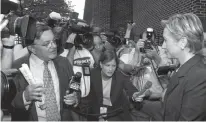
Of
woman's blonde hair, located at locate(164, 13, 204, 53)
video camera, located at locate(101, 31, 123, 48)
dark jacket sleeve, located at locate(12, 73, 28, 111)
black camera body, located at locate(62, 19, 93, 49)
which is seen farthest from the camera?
video camera, located at locate(101, 31, 123, 48)

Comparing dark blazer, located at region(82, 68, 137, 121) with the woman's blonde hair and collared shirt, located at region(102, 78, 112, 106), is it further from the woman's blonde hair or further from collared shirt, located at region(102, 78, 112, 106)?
the woman's blonde hair

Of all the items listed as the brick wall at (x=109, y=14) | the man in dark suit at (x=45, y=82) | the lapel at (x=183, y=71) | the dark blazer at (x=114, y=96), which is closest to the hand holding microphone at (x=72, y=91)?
the man in dark suit at (x=45, y=82)

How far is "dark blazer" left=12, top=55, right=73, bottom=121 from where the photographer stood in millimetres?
2658

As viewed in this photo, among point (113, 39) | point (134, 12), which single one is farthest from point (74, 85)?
point (134, 12)

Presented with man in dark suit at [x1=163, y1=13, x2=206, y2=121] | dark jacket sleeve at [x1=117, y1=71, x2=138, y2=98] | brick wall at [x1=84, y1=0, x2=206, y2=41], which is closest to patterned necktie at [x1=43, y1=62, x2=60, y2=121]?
dark jacket sleeve at [x1=117, y1=71, x2=138, y2=98]

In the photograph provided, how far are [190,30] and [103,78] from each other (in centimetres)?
159

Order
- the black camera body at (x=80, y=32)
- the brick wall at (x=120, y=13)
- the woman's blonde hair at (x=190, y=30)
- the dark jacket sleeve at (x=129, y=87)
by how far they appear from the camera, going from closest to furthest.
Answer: the woman's blonde hair at (x=190, y=30) → the dark jacket sleeve at (x=129, y=87) → the black camera body at (x=80, y=32) → the brick wall at (x=120, y=13)

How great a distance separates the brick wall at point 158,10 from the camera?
305 inches

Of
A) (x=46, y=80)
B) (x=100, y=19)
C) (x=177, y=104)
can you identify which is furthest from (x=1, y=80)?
(x=100, y=19)

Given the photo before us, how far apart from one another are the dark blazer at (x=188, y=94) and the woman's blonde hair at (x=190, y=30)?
122 millimetres

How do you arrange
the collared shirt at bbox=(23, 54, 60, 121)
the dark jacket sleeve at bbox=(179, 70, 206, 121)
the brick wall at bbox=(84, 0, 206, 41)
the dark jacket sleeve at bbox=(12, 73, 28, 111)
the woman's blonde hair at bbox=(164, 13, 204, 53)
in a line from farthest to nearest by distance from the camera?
the brick wall at bbox=(84, 0, 206, 41)
the collared shirt at bbox=(23, 54, 60, 121)
the dark jacket sleeve at bbox=(12, 73, 28, 111)
the woman's blonde hair at bbox=(164, 13, 204, 53)
the dark jacket sleeve at bbox=(179, 70, 206, 121)

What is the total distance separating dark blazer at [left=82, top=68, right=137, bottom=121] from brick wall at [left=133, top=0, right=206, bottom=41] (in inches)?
144

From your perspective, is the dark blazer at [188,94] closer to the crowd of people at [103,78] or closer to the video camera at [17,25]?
the crowd of people at [103,78]

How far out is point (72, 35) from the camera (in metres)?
4.04
